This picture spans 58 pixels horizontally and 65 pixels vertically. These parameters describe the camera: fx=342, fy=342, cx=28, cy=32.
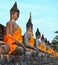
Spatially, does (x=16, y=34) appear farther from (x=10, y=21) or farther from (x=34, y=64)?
(x=34, y=64)

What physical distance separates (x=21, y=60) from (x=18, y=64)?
0.41 meters

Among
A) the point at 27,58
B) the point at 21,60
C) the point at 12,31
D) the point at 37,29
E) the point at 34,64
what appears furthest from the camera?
the point at 37,29

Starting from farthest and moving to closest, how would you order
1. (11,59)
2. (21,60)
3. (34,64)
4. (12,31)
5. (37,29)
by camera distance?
(37,29) < (34,64) < (21,60) < (12,31) < (11,59)

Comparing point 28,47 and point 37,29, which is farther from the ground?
point 37,29

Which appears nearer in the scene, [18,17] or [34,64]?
[18,17]

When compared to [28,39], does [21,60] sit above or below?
below

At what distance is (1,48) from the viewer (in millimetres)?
8125

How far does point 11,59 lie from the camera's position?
9.02 m

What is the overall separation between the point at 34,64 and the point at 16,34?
3.20 meters

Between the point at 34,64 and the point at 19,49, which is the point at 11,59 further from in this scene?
the point at 34,64

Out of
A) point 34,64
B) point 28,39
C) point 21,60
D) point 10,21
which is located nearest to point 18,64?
point 21,60

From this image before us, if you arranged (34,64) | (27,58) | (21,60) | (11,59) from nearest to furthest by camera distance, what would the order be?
(11,59) < (21,60) < (27,58) < (34,64)

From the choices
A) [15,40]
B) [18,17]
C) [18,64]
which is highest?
[18,17]

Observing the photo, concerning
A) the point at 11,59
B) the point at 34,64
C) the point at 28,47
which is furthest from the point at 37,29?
the point at 11,59
